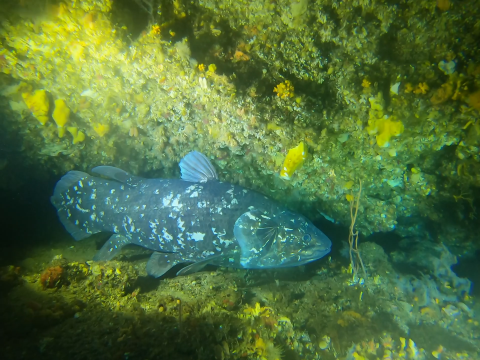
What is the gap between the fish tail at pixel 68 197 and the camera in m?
4.73

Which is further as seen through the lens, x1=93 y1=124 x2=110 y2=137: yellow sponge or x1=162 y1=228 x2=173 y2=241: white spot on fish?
x1=93 y1=124 x2=110 y2=137: yellow sponge

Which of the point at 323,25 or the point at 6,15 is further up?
the point at 323,25

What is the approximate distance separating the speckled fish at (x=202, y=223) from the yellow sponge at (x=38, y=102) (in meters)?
1.34

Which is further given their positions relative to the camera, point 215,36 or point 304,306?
point 304,306

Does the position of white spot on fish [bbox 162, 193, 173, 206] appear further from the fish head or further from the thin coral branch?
the thin coral branch

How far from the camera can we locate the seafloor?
264 centimetres

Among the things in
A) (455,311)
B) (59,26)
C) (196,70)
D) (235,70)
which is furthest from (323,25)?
(455,311)

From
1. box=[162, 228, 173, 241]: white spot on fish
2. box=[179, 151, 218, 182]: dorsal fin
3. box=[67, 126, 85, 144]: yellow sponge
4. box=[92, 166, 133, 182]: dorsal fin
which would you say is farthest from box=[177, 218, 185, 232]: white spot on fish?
box=[67, 126, 85, 144]: yellow sponge

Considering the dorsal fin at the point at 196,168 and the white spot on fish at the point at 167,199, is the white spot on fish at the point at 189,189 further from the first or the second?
the white spot on fish at the point at 167,199

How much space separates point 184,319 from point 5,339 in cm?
167

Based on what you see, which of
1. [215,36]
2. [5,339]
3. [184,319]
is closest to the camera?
[5,339]

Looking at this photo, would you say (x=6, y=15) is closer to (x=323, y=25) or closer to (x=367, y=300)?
(x=323, y=25)

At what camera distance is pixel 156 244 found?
173 inches

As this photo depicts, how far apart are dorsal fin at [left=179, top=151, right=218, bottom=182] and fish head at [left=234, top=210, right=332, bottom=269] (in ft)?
3.01
